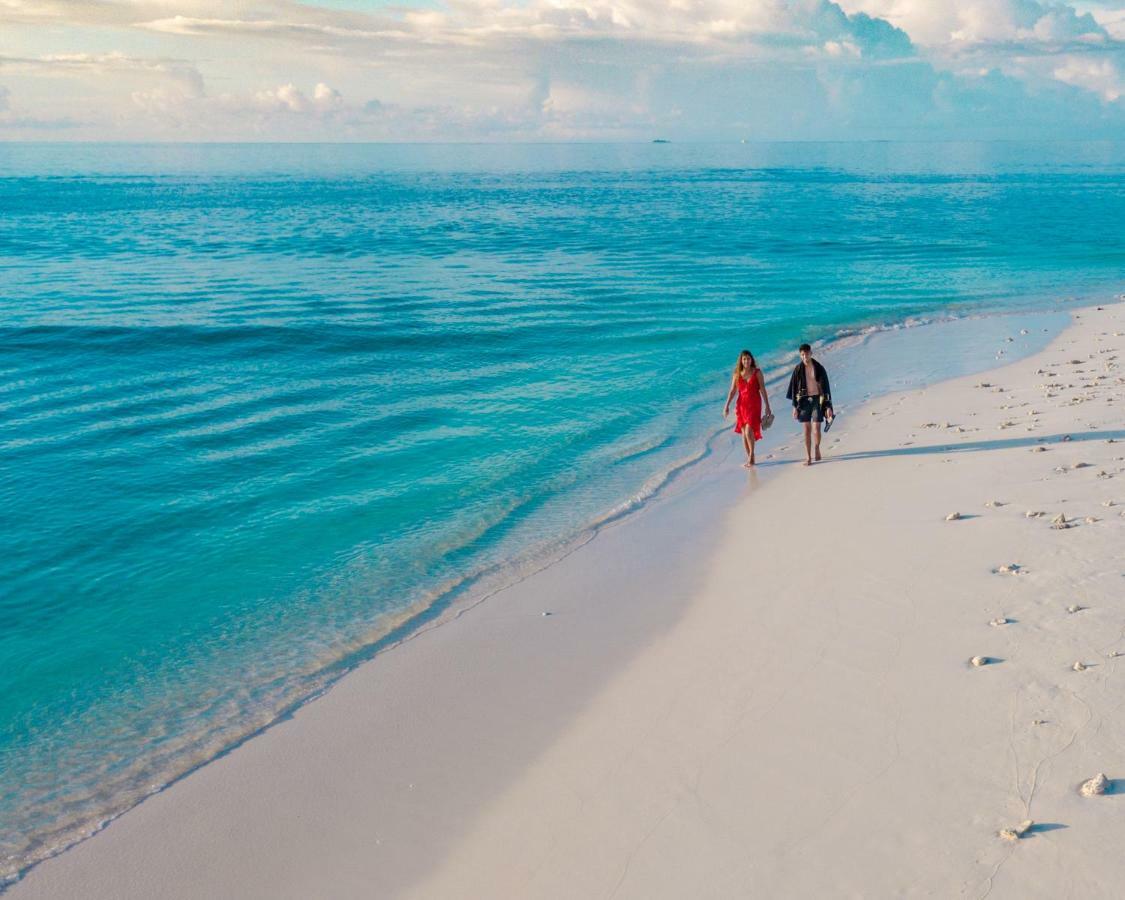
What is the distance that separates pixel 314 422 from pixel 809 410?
10.1 m

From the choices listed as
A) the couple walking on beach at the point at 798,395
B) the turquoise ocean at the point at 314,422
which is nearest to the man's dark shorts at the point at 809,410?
the couple walking on beach at the point at 798,395

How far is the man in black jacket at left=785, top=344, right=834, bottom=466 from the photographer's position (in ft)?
51.0

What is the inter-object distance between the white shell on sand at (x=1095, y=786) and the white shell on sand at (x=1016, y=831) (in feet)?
1.76

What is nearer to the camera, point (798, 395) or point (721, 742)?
point (721, 742)

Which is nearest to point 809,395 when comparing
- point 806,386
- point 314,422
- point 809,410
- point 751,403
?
point 806,386

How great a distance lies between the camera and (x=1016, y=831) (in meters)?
6.26

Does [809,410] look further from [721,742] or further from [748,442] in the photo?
[721,742]

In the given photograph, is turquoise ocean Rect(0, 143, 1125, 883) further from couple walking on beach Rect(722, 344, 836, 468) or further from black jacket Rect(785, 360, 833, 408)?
black jacket Rect(785, 360, 833, 408)

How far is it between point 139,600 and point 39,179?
13064 centimetres

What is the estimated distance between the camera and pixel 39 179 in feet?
396

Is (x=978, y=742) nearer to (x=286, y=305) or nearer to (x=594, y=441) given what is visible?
(x=594, y=441)

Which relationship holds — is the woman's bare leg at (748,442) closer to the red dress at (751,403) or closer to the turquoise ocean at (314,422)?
the red dress at (751,403)

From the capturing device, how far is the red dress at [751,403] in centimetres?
1563

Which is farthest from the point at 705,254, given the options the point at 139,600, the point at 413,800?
the point at 413,800
